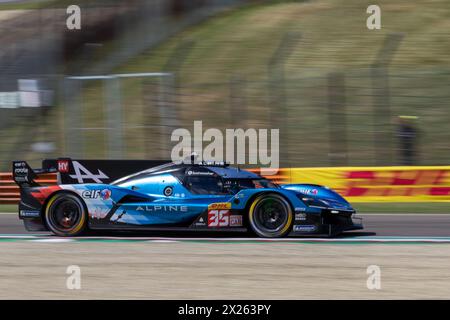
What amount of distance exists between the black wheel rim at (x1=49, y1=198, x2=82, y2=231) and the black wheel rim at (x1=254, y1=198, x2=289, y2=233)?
94.3 inches

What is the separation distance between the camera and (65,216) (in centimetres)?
1066

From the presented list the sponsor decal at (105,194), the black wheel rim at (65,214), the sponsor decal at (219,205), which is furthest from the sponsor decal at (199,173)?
the black wheel rim at (65,214)

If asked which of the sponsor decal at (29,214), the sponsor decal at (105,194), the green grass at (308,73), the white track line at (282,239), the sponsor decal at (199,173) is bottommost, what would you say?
the white track line at (282,239)

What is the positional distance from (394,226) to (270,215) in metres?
2.64

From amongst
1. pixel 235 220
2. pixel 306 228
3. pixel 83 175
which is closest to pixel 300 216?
pixel 306 228

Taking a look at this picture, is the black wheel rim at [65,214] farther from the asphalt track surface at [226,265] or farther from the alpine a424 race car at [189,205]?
the asphalt track surface at [226,265]

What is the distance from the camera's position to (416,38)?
82.0ft

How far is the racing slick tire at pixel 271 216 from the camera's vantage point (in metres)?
9.92

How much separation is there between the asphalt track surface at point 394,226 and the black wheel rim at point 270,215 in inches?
19.2

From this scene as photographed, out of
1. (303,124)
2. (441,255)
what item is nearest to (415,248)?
(441,255)

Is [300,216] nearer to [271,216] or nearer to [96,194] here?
[271,216]

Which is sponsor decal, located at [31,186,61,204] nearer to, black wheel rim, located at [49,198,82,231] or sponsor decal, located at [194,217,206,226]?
black wheel rim, located at [49,198,82,231]
